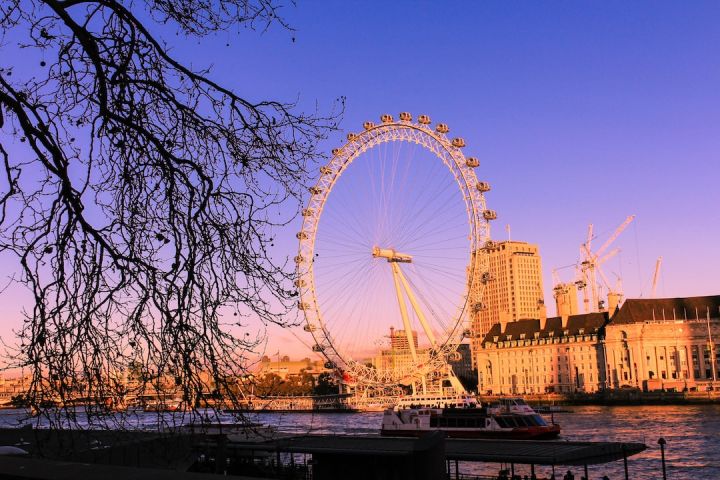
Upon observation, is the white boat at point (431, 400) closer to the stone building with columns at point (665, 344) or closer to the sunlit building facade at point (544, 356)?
the stone building with columns at point (665, 344)

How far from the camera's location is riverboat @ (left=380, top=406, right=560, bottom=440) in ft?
158

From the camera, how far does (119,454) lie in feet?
63.5

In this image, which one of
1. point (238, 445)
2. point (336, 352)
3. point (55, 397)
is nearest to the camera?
point (55, 397)

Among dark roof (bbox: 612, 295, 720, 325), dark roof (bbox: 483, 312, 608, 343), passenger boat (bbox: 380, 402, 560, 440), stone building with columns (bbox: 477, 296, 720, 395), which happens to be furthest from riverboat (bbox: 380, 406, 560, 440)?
dark roof (bbox: 483, 312, 608, 343)

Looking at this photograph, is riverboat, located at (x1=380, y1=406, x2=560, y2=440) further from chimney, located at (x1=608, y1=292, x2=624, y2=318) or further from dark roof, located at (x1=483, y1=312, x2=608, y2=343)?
chimney, located at (x1=608, y1=292, x2=624, y2=318)

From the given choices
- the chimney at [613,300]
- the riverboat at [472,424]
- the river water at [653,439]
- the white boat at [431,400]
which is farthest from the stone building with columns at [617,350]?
the riverboat at [472,424]

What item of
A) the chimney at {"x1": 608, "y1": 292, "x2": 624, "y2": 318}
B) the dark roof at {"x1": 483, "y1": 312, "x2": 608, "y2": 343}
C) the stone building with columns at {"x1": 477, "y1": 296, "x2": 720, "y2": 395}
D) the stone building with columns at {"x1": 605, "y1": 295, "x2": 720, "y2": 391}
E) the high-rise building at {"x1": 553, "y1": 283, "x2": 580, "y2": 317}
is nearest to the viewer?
the stone building with columns at {"x1": 605, "y1": 295, "x2": 720, "y2": 391}

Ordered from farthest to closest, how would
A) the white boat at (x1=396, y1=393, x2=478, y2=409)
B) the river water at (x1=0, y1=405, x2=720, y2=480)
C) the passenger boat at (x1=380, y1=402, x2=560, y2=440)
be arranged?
the white boat at (x1=396, y1=393, x2=478, y2=409), the passenger boat at (x1=380, y1=402, x2=560, y2=440), the river water at (x1=0, y1=405, x2=720, y2=480)

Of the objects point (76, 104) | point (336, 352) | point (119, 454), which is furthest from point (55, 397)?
point (336, 352)

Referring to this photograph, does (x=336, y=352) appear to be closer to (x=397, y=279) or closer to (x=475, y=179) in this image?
(x=397, y=279)

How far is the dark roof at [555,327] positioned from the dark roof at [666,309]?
569cm

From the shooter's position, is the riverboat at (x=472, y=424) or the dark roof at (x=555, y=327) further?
the dark roof at (x=555, y=327)

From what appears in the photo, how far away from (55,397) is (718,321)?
428ft

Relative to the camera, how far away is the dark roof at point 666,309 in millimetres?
126156
